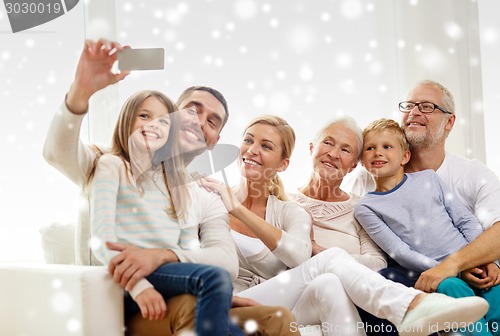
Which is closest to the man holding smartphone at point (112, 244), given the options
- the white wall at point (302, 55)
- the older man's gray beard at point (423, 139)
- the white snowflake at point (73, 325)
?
the white snowflake at point (73, 325)

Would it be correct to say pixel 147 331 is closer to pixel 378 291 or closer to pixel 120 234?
pixel 120 234

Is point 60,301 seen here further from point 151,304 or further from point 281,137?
point 281,137

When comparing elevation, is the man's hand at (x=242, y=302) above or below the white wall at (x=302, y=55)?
below

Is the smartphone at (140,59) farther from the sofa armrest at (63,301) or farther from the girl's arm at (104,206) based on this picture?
the sofa armrest at (63,301)

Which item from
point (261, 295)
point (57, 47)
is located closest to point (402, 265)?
point (261, 295)

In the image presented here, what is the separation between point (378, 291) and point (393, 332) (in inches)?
6.9

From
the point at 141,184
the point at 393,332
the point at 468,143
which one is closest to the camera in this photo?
the point at 141,184

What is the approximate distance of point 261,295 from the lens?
1771mm

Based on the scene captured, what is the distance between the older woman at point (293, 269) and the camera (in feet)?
5.17

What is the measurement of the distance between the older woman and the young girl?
A: 0.21 metres

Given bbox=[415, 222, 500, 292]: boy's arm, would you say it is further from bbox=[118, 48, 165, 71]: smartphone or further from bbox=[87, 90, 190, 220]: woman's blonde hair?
bbox=[118, 48, 165, 71]: smartphone

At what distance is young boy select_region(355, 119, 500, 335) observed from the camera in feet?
6.48

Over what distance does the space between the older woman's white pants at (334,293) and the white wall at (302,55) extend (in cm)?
113

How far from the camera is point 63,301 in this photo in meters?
1.42
